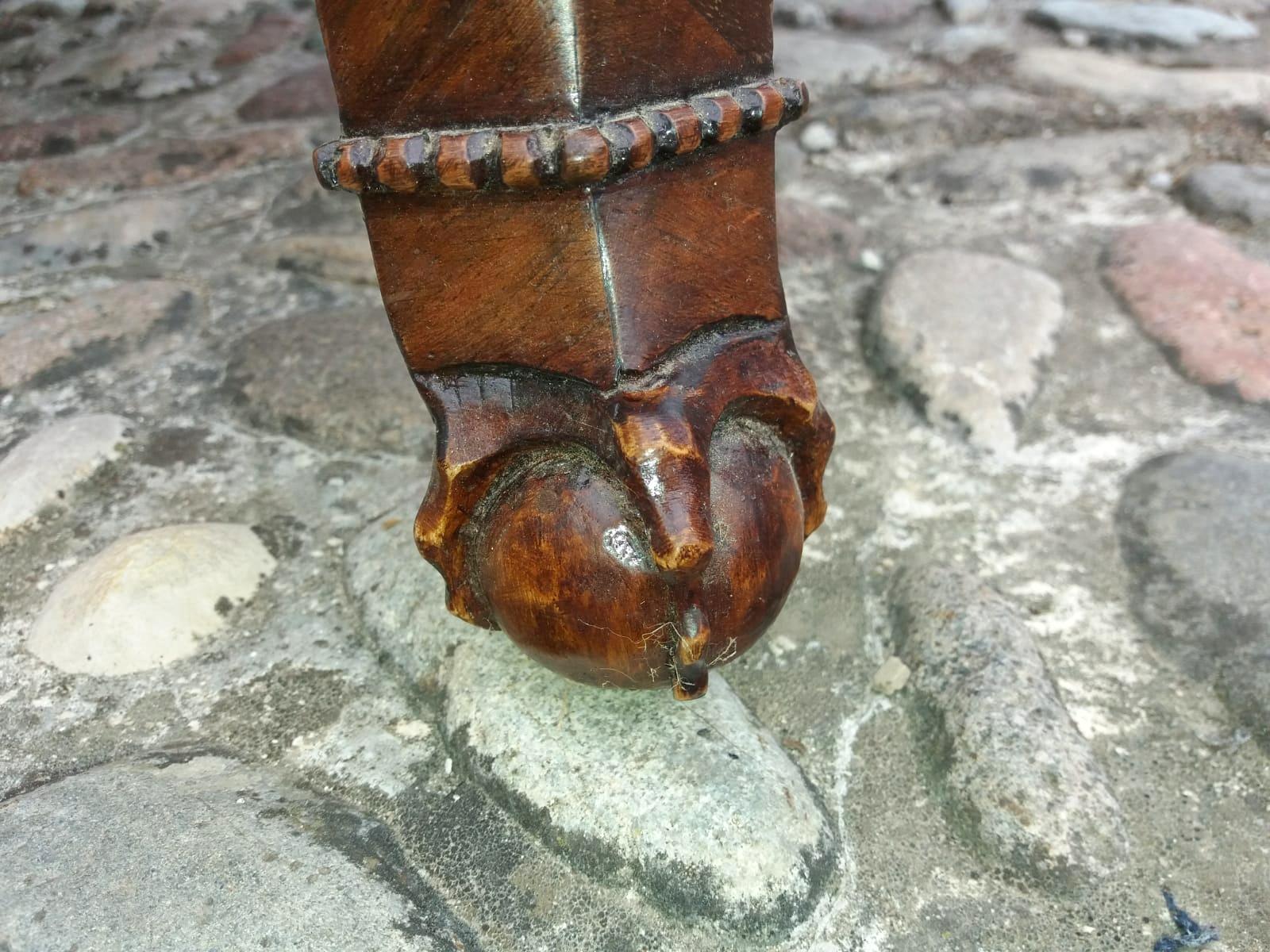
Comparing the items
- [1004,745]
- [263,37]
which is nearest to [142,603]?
A: [1004,745]

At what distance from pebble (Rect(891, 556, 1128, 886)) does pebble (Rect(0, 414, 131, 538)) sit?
0.95 meters

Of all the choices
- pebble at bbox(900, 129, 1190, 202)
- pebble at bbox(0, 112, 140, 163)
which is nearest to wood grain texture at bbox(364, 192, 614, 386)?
pebble at bbox(900, 129, 1190, 202)

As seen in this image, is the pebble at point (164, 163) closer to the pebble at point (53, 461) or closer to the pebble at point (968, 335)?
the pebble at point (53, 461)

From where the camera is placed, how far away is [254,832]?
0.84 meters

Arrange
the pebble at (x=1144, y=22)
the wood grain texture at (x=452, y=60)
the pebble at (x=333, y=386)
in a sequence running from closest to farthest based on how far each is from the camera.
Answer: the wood grain texture at (x=452, y=60) → the pebble at (x=333, y=386) → the pebble at (x=1144, y=22)

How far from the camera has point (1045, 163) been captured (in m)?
1.89

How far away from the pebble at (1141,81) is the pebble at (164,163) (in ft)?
4.97

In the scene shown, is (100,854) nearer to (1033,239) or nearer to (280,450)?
(280,450)

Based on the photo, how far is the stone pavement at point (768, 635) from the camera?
2.73 ft

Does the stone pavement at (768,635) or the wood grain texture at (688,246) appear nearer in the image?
the wood grain texture at (688,246)

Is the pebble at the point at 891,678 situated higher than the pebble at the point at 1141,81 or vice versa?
the pebble at the point at 1141,81

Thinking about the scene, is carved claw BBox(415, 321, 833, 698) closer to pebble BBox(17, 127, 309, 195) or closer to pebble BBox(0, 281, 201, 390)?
pebble BBox(0, 281, 201, 390)

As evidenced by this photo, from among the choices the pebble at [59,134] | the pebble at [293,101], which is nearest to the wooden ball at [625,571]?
the pebble at [293,101]

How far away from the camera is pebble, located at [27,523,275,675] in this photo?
104 cm
